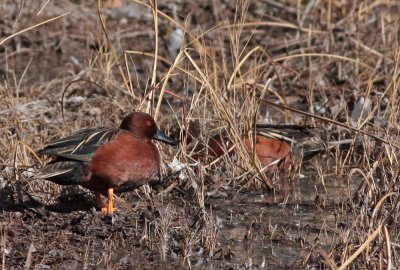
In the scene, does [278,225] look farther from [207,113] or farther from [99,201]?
[207,113]

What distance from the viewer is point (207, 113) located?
25.0ft

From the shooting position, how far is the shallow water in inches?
208

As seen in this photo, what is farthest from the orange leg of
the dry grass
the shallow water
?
the shallow water

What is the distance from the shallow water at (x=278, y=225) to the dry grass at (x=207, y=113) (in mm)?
30

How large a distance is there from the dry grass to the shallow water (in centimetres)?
3

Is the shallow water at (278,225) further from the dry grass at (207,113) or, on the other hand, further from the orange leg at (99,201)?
the orange leg at (99,201)

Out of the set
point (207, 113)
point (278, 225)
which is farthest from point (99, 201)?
point (207, 113)

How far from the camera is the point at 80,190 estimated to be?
6.41 meters

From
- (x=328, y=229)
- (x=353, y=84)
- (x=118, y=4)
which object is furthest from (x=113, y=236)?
(x=118, y=4)

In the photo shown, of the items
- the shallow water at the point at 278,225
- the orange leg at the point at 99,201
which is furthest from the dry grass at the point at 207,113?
the orange leg at the point at 99,201

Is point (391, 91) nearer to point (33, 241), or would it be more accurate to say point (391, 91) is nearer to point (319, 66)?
point (319, 66)

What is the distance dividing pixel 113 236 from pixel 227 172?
5.00 ft

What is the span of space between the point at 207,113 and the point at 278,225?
1802 millimetres

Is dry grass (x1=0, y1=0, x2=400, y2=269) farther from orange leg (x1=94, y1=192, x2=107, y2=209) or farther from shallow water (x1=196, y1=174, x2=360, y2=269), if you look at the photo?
orange leg (x1=94, y1=192, x2=107, y2=209)
